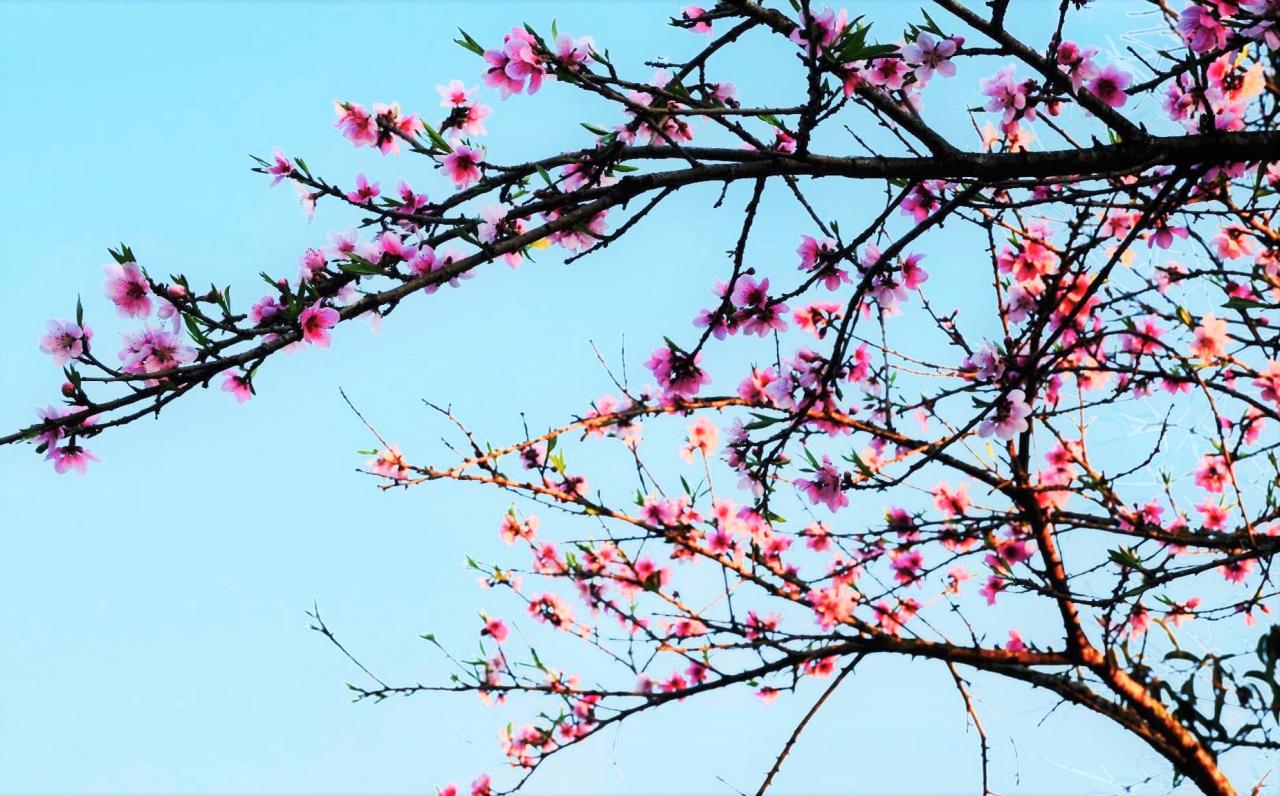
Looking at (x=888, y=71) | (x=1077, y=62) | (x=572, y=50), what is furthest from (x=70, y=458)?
(x=1077, y=62)

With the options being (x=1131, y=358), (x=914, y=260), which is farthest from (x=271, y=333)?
(x=1131, y=358)

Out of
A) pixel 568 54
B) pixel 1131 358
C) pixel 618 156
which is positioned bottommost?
pixel 618 156

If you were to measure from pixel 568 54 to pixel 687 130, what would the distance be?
0.75 metres

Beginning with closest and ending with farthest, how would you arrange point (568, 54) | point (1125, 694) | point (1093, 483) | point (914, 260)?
point (568, 54) < point (914, 260) < point (1093, 483) < point (1125, 694)

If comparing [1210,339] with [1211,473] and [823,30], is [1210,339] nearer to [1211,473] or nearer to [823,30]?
[1211,473]

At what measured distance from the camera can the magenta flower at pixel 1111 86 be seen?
3.00 meters

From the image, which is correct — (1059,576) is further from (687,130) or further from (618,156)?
(618,156)

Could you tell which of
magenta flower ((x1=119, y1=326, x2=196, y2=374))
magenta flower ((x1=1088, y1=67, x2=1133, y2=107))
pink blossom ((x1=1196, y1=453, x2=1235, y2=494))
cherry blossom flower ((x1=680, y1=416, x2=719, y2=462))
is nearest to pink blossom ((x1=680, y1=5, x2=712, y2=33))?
magenta flower ((x1=1088, y1=67, x2=1133, y2=107))

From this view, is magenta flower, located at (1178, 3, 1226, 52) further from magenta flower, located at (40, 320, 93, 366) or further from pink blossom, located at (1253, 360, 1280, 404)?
magenta flower, located at (40, 320, 93, 366)

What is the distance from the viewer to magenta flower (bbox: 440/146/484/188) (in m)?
2.90

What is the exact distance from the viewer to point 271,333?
7.79 ft

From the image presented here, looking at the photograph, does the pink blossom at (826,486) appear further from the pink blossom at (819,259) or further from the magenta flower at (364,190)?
the magenta flower at (364,190)

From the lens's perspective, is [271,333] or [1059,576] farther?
[1059,576]

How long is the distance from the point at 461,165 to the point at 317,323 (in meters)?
0.76
